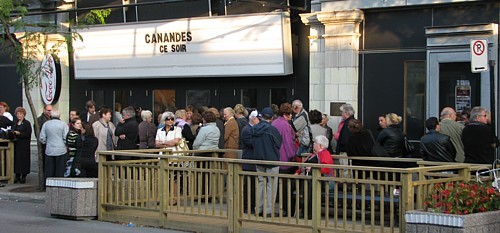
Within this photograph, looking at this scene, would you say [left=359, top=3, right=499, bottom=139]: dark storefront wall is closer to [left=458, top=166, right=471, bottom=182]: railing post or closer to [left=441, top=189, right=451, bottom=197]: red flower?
[left=458, top=166, right=471, bottom=182]: railing post

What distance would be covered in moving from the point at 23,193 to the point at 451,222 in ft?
33.8

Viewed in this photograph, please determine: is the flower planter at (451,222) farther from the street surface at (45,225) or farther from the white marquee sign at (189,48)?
the white marquee sign at (189,48)

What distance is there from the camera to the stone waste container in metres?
13.7

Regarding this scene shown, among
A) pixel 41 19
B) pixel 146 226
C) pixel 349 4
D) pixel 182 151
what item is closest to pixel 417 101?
pixel 349 4

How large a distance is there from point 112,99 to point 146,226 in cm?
1075

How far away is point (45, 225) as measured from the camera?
43.8 ft

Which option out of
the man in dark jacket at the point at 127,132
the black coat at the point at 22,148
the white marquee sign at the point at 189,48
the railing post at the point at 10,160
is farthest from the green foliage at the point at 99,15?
the man in dark jacket at the point at 127,132

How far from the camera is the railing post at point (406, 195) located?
34.1 feet

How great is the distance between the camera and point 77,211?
13.8 meters

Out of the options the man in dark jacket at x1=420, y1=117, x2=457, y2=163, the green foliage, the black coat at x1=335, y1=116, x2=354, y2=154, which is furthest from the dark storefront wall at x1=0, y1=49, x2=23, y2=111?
the man in dark jacket at x1=420, y1=117, x2=457, y2=163

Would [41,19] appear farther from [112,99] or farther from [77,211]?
[77,211]

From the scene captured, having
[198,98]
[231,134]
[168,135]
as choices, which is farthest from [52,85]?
[231,134]

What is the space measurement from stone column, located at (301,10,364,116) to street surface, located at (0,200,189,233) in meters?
6.71

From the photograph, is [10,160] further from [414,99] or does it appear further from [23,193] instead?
[414,99]
